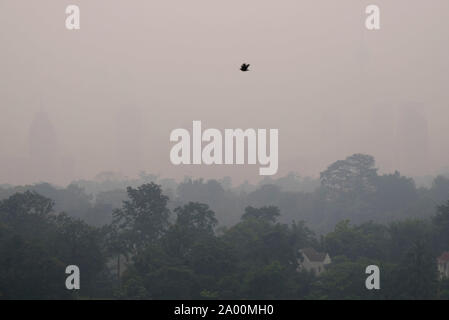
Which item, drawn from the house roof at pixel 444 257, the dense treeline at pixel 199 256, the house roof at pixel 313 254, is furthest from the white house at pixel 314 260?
the house roof at pixel 444 257

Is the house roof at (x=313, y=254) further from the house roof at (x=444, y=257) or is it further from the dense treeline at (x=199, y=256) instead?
the house roof at (x=444, y=257)

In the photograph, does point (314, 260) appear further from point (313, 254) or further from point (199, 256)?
point (199, 256)

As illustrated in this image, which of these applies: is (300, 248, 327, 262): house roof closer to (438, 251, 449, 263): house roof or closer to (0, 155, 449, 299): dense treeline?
(0, 155, 449, 299): dense treeline

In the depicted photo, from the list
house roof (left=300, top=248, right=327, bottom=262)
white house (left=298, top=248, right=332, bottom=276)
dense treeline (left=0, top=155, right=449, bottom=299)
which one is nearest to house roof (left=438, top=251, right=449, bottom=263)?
dense treeline (left=0, top=155, right=449, bottom=299)

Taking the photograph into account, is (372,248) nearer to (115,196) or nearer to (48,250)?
(48,250)

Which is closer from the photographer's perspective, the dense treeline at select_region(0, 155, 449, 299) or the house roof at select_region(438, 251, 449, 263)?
the dense treeline at select_region(0, 155, 449, 299)

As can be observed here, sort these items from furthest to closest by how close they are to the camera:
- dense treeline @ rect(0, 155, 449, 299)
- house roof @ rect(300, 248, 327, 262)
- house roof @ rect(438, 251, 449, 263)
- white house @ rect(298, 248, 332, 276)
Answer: house roof @ rect(438, 251, 449, 263)
house roof @ rect(300, 248, 327, 262)
white house @ rect(298, 248, 332, 276)
dense treeline @ rect(0, 155, 449, 299)

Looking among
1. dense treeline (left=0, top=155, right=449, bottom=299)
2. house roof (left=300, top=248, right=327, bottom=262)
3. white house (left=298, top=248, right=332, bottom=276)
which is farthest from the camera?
house roof (left=300, top=248, right=327, bottom=262)
